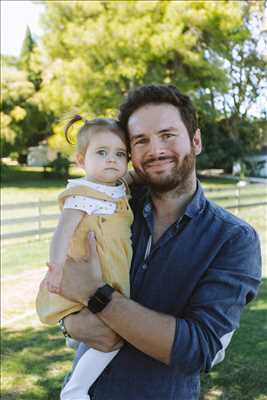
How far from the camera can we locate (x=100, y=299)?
6.04 ft

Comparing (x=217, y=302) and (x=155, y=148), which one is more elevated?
(x=155, y=148)

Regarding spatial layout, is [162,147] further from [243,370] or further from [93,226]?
[243,370]

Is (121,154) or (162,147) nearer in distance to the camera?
(162,147)

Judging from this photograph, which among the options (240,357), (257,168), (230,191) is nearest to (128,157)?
(240,357)

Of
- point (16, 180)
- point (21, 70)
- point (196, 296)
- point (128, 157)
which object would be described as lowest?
point (16, 180)

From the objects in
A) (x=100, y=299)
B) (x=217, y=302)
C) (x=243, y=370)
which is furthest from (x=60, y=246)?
(x=243, y=370)

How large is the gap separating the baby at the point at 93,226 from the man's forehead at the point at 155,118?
4.4 inches

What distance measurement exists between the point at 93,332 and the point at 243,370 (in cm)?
314

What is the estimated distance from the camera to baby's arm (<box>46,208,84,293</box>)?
1.99 metres

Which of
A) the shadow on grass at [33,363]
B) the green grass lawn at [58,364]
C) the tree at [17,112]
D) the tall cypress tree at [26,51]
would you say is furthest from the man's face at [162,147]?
the tall cypress tree at [26,51]

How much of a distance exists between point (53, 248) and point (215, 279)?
0.66m

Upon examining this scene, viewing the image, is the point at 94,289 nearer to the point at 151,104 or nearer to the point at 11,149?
the point at 151,104

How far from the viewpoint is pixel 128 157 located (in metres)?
2.27

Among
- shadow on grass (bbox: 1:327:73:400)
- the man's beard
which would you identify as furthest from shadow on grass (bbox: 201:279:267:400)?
the man's beard
